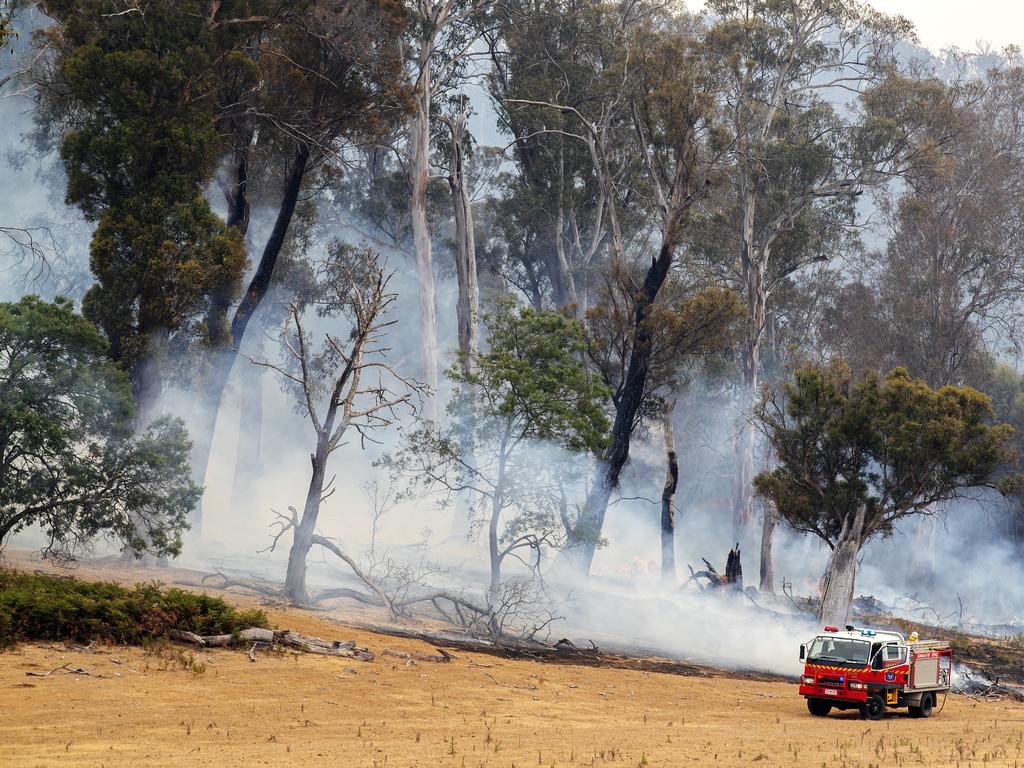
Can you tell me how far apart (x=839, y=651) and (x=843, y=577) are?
9863 mm

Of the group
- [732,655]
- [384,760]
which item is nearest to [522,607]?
[732,655]

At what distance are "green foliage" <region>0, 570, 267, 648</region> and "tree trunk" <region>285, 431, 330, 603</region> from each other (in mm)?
6062

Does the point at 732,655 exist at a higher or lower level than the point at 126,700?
higher

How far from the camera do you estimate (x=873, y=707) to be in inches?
669

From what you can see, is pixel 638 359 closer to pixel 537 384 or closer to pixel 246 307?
pixel 537 384

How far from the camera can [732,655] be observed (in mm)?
26594

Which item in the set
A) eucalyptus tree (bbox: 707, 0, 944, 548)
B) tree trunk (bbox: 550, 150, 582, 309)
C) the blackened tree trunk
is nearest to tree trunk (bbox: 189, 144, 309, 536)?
the blackened tree trunk

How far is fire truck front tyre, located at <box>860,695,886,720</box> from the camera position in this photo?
667 inches

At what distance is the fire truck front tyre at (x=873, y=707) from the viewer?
16.9 meters

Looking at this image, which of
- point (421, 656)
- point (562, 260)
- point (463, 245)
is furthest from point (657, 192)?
point (421, 656)

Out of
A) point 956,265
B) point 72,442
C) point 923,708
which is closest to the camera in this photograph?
point 923,708

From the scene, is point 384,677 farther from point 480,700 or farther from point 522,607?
point 522,607

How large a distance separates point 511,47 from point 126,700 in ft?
105

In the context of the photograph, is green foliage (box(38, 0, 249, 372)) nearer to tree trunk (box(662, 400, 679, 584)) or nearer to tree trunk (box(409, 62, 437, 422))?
tree trunk (box(409, 62, 437, 422))
